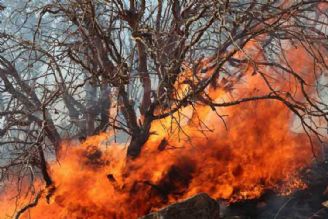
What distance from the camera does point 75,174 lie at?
8.55 meters

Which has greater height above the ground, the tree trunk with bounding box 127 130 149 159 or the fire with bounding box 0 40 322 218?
the tree trunk with bounding box 127 130 149 159

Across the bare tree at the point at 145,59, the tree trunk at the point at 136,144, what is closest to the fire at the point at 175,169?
the tree trunk at the point at 136,144

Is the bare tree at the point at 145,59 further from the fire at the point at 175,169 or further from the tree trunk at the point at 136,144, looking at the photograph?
the fire at the point at 175,169

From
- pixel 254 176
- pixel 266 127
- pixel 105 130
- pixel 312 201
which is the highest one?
pixel 105 130

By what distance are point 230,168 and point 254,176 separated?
53 cm

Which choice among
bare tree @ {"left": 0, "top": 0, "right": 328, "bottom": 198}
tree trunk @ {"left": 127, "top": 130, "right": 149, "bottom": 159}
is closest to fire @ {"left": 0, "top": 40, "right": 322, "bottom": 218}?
tree trunk @ {"left": 127, "top": 130, "right": 149, "bottom": 159}

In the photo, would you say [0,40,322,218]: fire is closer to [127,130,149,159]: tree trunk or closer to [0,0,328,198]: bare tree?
[127,130,149,159]: tree trunk

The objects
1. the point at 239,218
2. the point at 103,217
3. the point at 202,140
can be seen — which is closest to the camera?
the point at 239,218

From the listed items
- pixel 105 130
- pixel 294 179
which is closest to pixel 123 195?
pixel 105 130

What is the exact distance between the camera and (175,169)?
8523 millimetres

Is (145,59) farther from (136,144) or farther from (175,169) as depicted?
(175,169)

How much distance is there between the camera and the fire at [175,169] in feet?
27.0

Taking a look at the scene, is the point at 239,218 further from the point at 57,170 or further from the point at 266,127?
the point at 57,170

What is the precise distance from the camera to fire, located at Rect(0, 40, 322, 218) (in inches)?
324
